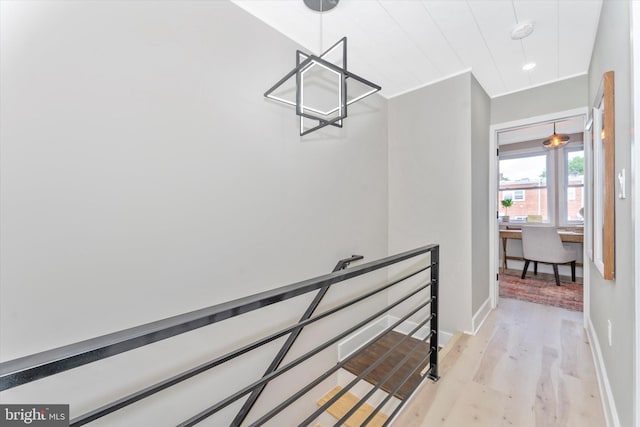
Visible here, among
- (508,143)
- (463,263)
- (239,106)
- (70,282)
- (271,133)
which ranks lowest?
(463,263)

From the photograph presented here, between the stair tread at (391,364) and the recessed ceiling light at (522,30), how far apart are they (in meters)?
2.56

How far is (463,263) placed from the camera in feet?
8.79

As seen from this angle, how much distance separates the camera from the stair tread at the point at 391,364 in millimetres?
2250

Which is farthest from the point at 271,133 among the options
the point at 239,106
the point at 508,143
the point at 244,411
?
the point at 508,143

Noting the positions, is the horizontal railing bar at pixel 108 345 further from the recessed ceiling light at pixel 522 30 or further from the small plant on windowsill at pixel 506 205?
the small plant on windowsill at pixel 506 205

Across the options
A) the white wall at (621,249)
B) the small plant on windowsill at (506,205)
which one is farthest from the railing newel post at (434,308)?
the small plant on windowsill at (506,205)

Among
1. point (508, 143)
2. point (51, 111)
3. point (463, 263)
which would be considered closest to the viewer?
point (51, 111)

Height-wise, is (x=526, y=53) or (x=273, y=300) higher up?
(x=526, y=53)

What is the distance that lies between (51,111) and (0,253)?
1.93 feet

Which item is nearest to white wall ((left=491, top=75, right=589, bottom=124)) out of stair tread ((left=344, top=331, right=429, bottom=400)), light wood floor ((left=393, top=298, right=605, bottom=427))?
light wood floor ((left=393, top=298, right=605, bottom=427))

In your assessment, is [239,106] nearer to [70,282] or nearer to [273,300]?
[70,282]

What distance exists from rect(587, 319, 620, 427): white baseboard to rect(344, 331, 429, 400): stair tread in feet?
3.33

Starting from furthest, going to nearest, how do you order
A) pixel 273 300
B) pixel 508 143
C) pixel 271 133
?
1. pixel 508 143
2. pixel 271 133
3. pixel 273 300

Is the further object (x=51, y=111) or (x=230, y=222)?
(x=230, y=222)
